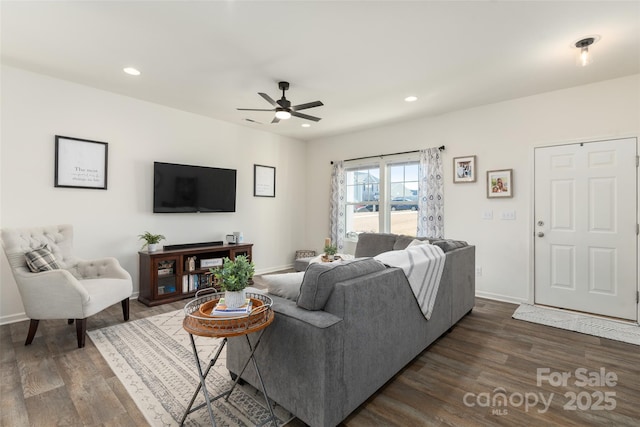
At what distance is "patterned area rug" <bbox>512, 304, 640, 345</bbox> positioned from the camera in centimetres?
291

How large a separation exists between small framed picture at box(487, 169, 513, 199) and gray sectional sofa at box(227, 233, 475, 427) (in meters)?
2.64

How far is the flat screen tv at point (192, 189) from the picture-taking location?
4.18 m

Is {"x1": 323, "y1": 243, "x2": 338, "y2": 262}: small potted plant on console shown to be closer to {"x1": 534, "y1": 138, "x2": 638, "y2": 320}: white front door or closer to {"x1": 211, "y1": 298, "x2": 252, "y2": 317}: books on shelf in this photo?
{"x1": 211, "y1": 298, "x2": 252, "y2": 317}: books on shelf

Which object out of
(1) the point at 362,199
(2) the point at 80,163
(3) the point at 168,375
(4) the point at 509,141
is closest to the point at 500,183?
(4) the point at 509,141

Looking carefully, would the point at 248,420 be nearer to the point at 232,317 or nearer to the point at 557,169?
the point at 232,317

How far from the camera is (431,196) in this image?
457 centimetres

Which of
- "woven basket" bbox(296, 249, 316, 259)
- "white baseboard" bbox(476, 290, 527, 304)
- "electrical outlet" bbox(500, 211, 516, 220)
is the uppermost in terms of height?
"electrical outlet" bbox(500, 211, 516, 220)

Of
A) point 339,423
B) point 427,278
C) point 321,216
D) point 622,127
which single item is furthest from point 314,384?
point 321,216

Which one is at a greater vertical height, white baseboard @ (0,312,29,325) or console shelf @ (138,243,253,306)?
console shelf @ (138,243,253,306)

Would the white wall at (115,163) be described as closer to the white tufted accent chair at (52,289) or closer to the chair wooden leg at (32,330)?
the white tufted accent chair at (52,289)

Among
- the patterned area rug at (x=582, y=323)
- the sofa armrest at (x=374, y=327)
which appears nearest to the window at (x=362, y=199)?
the patterned area rug at (x=582, y=323)

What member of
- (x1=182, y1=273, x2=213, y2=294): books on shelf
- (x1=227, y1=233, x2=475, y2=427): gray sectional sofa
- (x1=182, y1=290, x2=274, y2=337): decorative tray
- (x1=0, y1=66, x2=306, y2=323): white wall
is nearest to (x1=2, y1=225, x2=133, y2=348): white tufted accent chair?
(x1=0, y1=66, x2=306, y2=323): white wall

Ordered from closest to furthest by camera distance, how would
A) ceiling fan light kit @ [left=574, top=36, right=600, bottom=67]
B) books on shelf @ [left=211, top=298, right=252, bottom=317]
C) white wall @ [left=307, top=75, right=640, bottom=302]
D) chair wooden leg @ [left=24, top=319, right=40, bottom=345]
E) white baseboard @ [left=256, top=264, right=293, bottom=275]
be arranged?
books on shelf @ [left=211, top=298, right=252, bottom=317] → ceiling fan light kit @ [left=574, top=36, right=600, bottom=67] → chair wooden leg @ [left=24, top=319, right=40, bottom=345] → white wall @ [left=307, top=75, right=640, bottom=302] → white baseboard @ [left=256, top=264, right=293, bottom=275]

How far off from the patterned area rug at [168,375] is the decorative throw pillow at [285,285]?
26.3 inches
